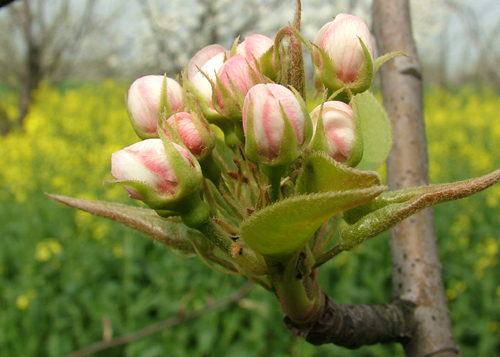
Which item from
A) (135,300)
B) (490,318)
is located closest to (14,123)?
(135,300)

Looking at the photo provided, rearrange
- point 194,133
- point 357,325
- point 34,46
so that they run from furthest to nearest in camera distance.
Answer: point 34,46
point 357,325
point 194,133

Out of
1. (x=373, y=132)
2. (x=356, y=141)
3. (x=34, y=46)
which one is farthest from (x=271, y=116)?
(x=34, y=46)

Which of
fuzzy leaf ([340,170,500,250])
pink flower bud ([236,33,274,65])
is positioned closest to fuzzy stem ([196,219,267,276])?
fuzzy leaf ([340,170,500,250])

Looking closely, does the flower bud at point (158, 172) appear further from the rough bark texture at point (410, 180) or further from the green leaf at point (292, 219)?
the rough bark texture at point (410, 180)

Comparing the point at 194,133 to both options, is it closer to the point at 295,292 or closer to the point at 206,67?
the point at 206,67

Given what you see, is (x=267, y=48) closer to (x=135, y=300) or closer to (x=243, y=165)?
(x=243, y=165)

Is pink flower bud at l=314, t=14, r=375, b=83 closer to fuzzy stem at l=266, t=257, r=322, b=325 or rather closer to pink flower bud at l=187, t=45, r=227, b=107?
pink flower bud at l=187, t=45, r=227, b=107
